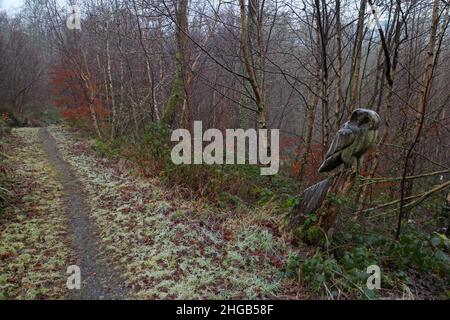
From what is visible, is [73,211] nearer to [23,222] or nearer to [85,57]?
[23,222]

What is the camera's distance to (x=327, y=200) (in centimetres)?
393

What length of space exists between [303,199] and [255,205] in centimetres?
119

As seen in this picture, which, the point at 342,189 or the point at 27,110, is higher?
the point at 27,110

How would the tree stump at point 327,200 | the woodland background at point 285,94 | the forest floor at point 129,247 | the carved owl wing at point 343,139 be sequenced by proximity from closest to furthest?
the forest floor at point 129,247
the carved owl wing at point 343,139
the tree stump at point 327,200
the woodland background at point 285,94

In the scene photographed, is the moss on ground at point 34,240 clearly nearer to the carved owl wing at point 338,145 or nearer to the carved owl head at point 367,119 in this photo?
the carved owl wing at point 338,145

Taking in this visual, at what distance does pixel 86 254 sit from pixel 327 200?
10.6ft

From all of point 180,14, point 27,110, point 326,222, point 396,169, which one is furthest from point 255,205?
point 27,110

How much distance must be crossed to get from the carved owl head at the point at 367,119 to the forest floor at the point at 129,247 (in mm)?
1847

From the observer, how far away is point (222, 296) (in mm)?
3186

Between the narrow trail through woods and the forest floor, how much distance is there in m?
0.01

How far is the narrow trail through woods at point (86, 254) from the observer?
10.8 ft
